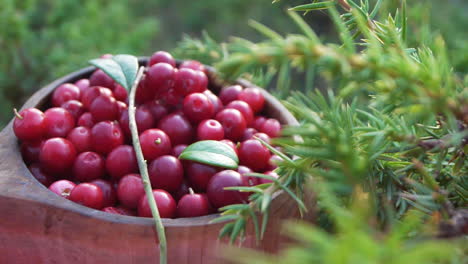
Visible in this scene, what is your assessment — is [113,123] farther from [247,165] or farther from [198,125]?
[247,165]

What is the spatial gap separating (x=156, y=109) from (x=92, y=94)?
13 cm

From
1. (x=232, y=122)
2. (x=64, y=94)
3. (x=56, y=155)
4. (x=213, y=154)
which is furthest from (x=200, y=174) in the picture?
(x=64, y=94)

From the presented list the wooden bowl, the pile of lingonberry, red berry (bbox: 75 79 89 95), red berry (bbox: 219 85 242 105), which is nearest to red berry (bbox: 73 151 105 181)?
the pile of lingonberry

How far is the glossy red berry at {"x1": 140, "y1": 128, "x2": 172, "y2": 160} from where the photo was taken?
88 centimetres

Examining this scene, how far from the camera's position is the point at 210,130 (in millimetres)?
915

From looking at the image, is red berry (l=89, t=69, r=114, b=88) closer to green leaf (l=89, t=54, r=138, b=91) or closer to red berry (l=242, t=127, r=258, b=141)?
green leaf (l=89, t=54, r=138, b=91)

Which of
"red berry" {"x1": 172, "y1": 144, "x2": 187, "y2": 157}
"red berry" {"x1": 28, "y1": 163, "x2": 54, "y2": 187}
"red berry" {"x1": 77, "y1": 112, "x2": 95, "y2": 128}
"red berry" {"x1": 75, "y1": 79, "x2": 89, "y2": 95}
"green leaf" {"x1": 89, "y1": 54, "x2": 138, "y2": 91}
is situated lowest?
"red berry" {"x1": 172, "y1": 144, "x2": 187, "y2": 157}

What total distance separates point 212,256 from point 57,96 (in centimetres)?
52

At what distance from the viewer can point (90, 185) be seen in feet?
2.62

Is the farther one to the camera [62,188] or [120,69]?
[120,69]

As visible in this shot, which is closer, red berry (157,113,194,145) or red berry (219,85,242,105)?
red berry (157,113,194,145)

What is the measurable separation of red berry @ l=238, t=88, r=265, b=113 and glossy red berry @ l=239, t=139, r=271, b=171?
18 centimetres

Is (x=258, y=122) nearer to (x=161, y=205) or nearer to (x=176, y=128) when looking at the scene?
(x=176, y=128)

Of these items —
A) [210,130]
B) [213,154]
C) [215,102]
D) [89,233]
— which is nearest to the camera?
[89,233]
